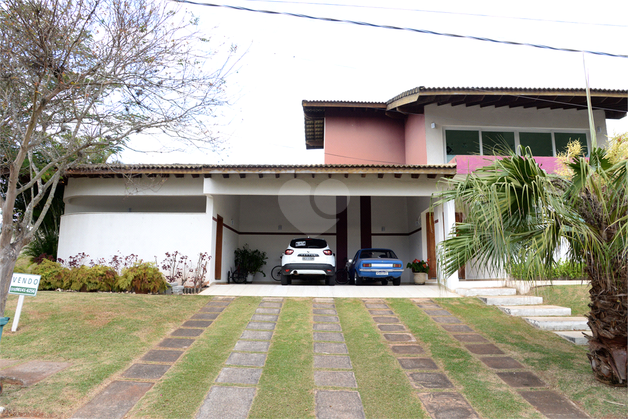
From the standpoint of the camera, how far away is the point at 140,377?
14.8 feet

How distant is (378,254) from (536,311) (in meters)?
5.30

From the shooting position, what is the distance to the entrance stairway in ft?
22.6

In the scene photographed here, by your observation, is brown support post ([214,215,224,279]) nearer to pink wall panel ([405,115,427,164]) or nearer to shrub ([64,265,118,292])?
shrub ([64,265,118,292])

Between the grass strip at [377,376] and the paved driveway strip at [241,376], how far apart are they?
1203 millimetres

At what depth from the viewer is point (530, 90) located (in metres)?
12.1

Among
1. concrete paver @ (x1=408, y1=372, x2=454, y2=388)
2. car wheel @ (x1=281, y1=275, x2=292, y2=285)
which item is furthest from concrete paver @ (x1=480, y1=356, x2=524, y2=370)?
car wheel @ (x1=281, y1=275, x2=292, y2=285)

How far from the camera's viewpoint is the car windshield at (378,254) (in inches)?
485

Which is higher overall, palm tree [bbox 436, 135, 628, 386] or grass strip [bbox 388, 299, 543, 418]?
palm tree [bbox 436, 135, 628, 386]

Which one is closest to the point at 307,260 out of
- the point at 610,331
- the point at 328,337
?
the point at 328,337

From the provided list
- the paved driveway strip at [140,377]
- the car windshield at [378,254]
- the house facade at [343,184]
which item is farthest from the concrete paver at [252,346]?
the car windshield at [378,254]

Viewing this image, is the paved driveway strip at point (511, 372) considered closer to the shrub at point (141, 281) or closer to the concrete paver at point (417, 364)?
the concrete paver at point (417, 364)

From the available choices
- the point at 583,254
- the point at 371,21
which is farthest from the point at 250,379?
the point at 371,21

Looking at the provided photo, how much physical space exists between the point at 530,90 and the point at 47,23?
12218mm

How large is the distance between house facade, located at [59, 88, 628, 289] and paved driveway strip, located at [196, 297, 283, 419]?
13.0 ft
